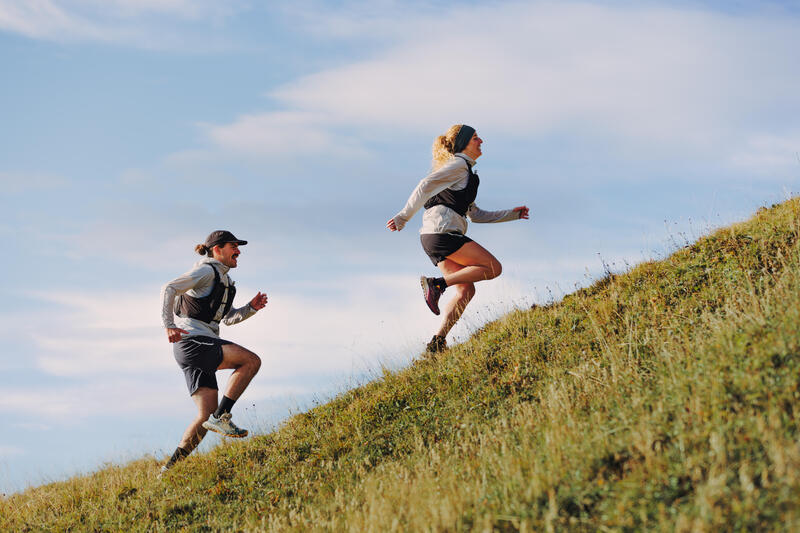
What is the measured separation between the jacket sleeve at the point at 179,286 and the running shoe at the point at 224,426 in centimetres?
131

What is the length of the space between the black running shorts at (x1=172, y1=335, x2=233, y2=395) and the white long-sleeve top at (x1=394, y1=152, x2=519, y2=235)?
9.67 ft

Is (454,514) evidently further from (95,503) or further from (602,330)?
(95,503)

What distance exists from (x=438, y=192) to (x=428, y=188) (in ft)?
0.63

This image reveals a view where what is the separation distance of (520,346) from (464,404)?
140 cm

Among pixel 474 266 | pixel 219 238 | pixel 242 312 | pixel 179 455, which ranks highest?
pixel 219 238

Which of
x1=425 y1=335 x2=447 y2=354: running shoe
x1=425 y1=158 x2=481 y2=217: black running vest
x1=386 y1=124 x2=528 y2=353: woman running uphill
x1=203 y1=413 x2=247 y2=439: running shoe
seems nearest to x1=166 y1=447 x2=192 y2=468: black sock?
x1=203 y1=413 x2=247 y2=439: running shoe

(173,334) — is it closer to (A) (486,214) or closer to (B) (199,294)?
(B) (199,294)

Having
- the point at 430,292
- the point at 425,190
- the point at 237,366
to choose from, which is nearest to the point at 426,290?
the point at 430,292

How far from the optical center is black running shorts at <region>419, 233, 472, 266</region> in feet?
29.7

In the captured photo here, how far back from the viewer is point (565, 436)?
546cm

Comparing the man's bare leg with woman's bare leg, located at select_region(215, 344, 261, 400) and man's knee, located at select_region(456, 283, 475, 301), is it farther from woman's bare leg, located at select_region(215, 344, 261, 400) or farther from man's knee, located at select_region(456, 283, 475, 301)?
man's knee, located at select_region(456, 283, 475, 301)

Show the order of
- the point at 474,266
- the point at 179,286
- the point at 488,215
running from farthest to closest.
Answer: the point at 488,215
the point at 474,266
the point at 179,286

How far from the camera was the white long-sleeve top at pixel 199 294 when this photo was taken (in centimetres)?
822

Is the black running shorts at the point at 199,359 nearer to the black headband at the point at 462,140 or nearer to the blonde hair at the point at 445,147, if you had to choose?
the blonde hair at the point at 445,147
